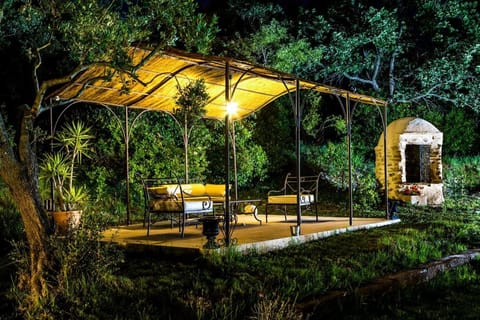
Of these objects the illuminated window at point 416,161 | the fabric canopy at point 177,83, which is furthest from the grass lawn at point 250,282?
the illuminated window at point 416,161

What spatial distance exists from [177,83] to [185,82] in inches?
46.0

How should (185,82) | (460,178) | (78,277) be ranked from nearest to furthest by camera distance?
(78,277), (185,82), (460,178)

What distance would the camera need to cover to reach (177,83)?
8.24 m

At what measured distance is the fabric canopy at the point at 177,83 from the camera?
745 centimetres

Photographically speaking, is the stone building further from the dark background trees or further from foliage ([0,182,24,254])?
foliage ([0,182,24,254])

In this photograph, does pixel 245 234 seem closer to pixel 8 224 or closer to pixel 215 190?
pixel 215 190

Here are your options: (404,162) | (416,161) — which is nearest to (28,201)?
(404,162)

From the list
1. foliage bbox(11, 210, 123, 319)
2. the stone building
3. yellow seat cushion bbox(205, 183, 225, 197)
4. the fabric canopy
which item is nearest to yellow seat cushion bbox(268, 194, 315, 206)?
yellow seat cushion bbox(205, 183, 225, 197)

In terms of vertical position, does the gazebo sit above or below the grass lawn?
above

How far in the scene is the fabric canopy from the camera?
7.45 m

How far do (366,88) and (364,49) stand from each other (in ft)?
4.59

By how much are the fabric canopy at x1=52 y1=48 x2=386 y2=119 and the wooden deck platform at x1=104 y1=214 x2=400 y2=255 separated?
6.12ft

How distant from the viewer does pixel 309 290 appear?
5.73 m

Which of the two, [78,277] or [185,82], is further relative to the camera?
[185,82]
